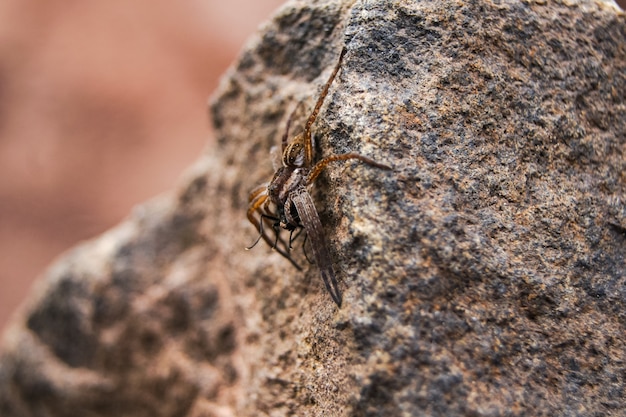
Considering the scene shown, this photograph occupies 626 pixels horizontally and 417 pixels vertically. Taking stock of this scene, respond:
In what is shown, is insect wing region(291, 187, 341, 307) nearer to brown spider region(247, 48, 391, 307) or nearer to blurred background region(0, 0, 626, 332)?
brown spider region(247, 48, 391, 307)

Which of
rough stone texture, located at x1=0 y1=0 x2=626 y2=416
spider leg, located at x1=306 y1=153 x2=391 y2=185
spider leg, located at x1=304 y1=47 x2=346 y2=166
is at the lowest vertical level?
rough stone texture, located at x1=0 y1=0 x2=626 y2=416

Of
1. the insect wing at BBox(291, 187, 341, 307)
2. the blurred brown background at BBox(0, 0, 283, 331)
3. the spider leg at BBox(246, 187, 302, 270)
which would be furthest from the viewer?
the blurred brown background at BBox(0, 0, 283, 331)

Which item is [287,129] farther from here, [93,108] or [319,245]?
[93,108]

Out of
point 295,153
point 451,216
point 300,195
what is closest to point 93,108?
point 295,153

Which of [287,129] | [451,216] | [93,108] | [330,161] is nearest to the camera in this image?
[451,216]

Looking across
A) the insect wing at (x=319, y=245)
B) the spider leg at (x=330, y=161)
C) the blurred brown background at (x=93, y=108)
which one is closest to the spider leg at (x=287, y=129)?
the spider leg at (x=330, y=161)

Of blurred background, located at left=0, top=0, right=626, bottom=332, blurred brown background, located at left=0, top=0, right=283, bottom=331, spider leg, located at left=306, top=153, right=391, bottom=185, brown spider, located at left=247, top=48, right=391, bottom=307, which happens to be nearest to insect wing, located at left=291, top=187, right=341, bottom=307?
brown spider, located at left=247, top=48, right=391, bottom=307
